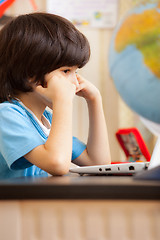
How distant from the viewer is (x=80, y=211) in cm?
43

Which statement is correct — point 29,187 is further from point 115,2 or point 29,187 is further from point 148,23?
point 115,2

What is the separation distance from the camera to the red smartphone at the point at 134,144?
168 centimetres

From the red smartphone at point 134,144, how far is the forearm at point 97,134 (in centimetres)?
52

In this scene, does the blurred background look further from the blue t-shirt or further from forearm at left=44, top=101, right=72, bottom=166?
forearm at left=44, top=101, right=72, bottom=166

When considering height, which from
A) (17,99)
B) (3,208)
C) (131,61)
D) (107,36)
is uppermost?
(131,61)

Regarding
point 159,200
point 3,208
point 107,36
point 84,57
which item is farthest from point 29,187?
point 107,36

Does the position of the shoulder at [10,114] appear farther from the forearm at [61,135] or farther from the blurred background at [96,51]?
the blurred background at [96,51]

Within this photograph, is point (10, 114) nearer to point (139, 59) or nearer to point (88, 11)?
point (139, 59)

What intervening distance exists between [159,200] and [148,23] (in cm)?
26

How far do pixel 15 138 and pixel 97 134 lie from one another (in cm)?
42

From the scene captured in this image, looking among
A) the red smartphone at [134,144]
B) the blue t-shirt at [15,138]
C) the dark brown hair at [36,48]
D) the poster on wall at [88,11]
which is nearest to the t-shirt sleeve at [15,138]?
the blue t-shirt at [15,138]

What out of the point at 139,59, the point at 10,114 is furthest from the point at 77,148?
the point at 139,59

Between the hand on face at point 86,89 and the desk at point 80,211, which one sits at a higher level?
the desk at point 80,211

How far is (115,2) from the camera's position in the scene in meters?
2.41
